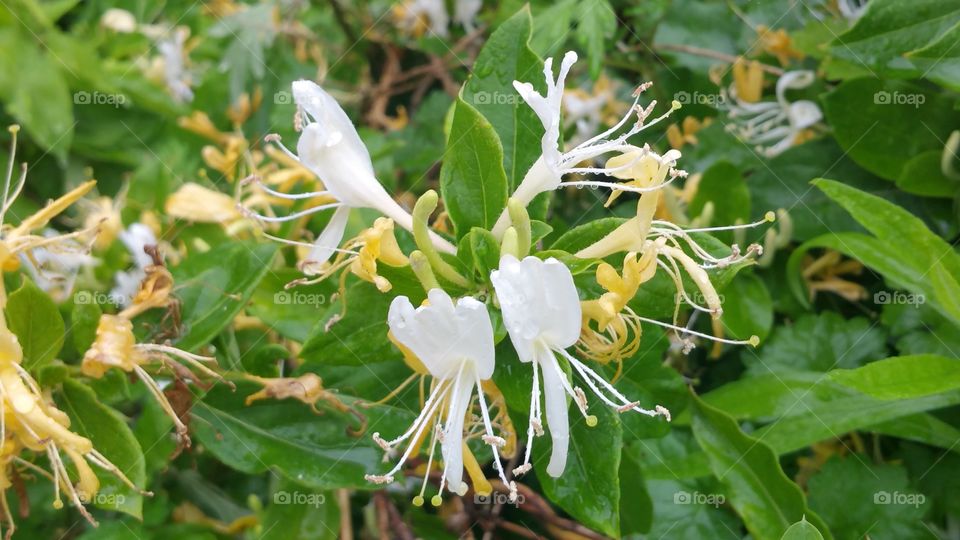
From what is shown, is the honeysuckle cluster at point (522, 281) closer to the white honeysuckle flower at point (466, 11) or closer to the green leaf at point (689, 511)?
the green leaf at point (689, 511)

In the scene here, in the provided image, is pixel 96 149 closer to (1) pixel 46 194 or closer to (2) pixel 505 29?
(1) pixel 46 194

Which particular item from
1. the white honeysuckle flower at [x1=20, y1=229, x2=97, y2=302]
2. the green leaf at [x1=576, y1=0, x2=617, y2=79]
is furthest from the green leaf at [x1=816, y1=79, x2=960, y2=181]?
the white honeysuckle flower at [x1=20, y1=229, x2=97, y2=302]

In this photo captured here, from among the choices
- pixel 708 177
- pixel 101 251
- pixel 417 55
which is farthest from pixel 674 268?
pixel 417 55

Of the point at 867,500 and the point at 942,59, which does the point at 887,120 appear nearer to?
the point at 942,59

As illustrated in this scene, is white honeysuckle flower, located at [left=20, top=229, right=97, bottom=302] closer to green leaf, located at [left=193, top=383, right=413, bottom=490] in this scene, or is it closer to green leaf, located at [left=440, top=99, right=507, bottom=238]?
green leaf, located at [left=193, top=383, right=413, bottom=490]

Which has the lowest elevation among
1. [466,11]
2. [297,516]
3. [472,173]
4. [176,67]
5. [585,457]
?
[297,516]

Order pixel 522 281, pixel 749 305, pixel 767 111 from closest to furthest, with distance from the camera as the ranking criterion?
pixel 522 281 < pixel 749 305 < pixel 767 111

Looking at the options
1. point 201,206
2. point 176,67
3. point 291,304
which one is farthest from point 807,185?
point 176,67

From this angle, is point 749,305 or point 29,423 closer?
point 29,423
